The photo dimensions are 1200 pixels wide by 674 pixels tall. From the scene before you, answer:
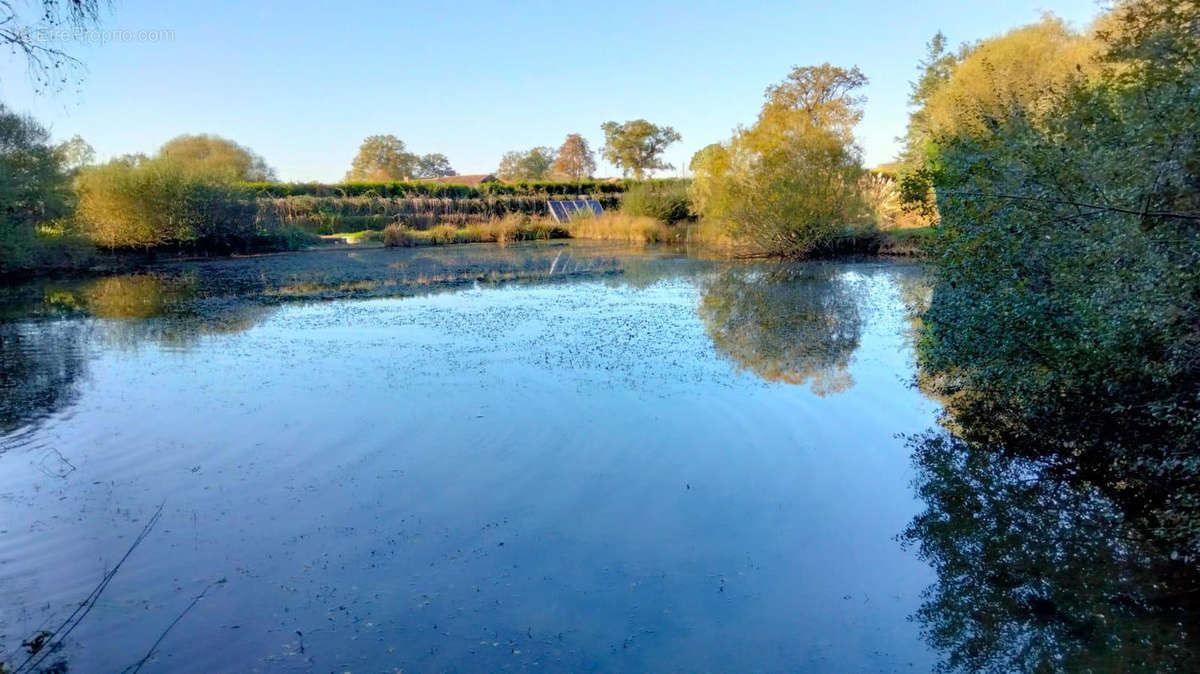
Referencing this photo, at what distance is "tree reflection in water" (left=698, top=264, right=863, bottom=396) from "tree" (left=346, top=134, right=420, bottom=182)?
52.4 meters

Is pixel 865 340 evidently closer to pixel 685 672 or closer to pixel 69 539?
pixel 685 672

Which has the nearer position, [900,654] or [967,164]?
[900,654]

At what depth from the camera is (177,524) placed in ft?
14.7

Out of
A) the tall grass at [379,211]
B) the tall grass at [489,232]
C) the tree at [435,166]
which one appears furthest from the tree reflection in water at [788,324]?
the tree at [435,166]

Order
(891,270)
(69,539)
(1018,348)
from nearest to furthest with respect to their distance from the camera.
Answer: (69,539)
(1018,348)
(891,270)

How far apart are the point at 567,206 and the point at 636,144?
18.3m

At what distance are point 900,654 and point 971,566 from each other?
104 centimetres

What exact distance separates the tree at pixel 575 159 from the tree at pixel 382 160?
14.6m

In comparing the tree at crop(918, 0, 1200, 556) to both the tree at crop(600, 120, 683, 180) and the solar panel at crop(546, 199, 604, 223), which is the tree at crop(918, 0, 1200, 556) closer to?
the solar panel at crop(546, 199, 604, 223)

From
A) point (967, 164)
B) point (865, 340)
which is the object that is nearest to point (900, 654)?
point (967, 164)

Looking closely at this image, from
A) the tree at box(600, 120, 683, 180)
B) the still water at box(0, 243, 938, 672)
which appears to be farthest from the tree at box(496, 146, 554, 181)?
the still water at box(0, 243, 938, 672)

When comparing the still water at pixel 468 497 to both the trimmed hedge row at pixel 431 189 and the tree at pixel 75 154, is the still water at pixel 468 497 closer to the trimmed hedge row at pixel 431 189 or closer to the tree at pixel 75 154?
the tree at pixel 75 154

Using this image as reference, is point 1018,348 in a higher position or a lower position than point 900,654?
higher

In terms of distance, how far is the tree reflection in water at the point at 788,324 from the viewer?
835 centimetres
